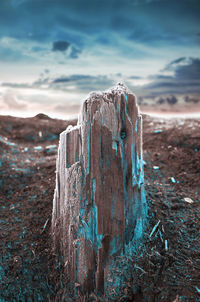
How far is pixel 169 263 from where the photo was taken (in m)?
2.73

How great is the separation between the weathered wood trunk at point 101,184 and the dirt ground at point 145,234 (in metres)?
0.28

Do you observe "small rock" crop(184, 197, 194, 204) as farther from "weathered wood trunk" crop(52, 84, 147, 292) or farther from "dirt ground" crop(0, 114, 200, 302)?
"weathered wood trunk" crop(52, 84, 147, 292)

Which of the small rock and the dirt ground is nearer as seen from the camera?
the dirt ground

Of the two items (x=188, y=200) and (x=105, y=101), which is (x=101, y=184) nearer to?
(x=105, y=101)

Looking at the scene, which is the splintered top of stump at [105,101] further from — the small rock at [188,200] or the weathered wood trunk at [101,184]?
the small rock at [188,200]

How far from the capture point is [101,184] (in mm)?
2588

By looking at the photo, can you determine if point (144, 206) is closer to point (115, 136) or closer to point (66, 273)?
point (115, 136)

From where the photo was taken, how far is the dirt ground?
102 inches

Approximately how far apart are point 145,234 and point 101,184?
96 cm

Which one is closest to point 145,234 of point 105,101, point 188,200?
point 188,200

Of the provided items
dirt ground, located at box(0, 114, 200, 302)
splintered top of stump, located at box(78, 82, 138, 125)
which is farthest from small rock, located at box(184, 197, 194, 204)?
splintered top of stump, located at box(78, 82, 138, 125)

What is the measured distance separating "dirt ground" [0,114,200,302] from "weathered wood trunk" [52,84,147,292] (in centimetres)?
28

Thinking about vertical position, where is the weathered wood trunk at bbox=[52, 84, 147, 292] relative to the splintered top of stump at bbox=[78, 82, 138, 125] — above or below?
below

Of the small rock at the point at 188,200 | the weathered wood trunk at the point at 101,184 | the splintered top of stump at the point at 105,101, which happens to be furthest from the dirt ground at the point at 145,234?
the splintered top of stump at the point at 105,101
